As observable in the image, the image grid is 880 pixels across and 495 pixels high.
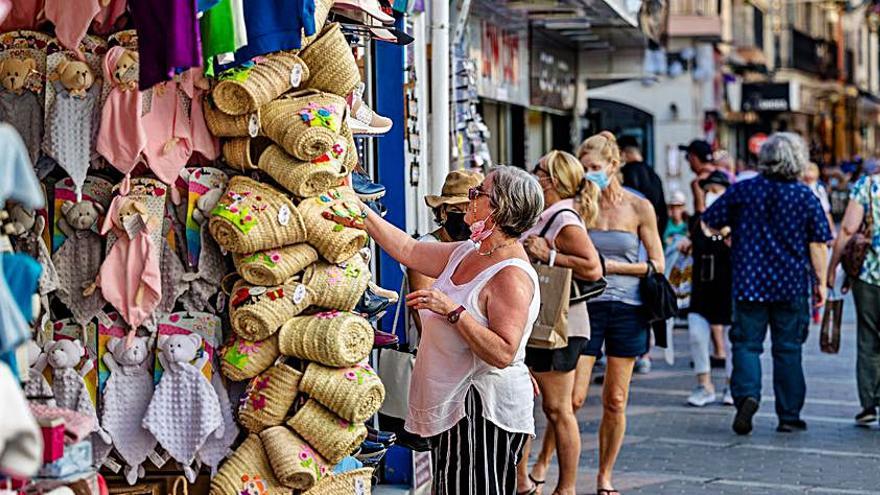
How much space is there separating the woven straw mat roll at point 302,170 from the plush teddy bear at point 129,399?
71 centimetres

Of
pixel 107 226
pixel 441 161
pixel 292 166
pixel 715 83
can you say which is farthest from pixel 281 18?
pixel 715 83

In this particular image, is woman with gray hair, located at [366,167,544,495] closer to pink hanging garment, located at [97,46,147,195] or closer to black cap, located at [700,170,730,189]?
pink hanging garment, located at [97,46,147,195]

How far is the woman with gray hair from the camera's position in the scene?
5.75 metres

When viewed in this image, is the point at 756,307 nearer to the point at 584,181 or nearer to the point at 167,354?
the point at 584,181

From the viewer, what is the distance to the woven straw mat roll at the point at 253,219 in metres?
5.35

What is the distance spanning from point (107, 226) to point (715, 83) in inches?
1318

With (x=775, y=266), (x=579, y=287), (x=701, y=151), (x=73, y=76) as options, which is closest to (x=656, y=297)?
(x=579, y=287)

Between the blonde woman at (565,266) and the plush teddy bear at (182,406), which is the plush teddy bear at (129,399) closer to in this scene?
the plush teddy bear at (182,406)

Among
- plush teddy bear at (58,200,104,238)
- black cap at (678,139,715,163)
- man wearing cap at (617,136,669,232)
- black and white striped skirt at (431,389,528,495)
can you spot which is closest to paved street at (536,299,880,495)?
man wearing cap at (617,136,669,232)

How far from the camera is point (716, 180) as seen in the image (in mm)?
13695

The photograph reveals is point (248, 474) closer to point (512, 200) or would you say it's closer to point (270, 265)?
point (270, 265)

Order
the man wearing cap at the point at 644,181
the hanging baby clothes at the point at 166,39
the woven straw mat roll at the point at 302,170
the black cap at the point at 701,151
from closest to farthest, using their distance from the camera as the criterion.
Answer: the hanging baby clothes at the point at 166,39 < the woven straw mat roll at the point at 302,170 < the man wearing cap at the point at 644,181 < the black cap at the point at 701,151

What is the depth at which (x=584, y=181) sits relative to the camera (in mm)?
8367

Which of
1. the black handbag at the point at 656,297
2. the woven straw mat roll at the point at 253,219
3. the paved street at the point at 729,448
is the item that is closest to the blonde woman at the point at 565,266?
the black handbag at the point at 656,297
